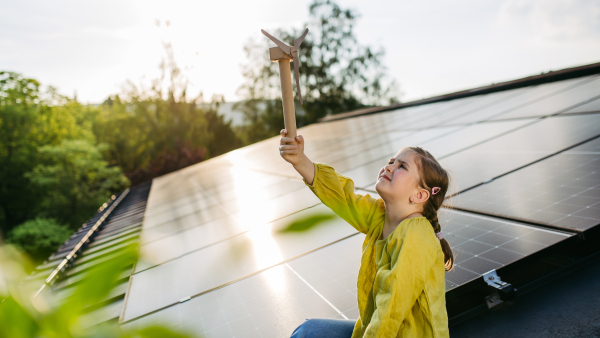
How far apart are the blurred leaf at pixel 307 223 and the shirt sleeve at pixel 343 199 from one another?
109cm

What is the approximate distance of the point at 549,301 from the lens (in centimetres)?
206

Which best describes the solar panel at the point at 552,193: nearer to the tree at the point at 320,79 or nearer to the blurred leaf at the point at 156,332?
the blurred leaf at the point at 156,332

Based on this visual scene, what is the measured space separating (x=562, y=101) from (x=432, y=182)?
15.7 feet

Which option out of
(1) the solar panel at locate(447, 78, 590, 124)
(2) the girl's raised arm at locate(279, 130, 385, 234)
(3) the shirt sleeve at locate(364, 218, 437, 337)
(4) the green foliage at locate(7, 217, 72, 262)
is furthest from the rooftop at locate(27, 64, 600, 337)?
(4) the green foliage at locate(7, 217, 72, 262)

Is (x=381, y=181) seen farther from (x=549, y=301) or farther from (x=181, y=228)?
(x=181, y=228)

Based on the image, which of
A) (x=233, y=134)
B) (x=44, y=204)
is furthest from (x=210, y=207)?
(x=233, y=134)

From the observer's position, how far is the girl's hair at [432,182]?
6.15 ft

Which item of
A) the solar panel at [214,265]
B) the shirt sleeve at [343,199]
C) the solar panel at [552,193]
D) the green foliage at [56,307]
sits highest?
the green foliage at [56,307]

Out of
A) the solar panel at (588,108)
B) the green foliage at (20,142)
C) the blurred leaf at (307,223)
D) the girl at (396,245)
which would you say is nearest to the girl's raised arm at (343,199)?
the girl at (396,245)

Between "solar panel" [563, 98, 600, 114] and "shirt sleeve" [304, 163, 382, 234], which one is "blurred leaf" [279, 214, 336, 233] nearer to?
"shirt sleeve" [304, 163, 382, 234]

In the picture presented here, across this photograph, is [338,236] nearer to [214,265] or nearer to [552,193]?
[214,265]

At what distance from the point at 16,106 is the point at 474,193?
37.8m

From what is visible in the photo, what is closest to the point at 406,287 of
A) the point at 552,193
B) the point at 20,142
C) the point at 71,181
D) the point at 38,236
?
the point at 552,193

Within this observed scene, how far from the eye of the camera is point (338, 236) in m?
3.18
